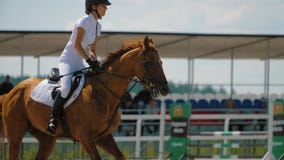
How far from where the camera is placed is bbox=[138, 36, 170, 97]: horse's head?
31.1ft

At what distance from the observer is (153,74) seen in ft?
31.3

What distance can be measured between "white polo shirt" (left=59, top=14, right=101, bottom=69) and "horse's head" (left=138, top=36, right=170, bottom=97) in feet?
2.52

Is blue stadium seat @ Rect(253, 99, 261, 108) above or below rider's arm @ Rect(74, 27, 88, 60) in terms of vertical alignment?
below

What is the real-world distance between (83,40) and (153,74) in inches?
44.0

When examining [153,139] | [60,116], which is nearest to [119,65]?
[60,116]

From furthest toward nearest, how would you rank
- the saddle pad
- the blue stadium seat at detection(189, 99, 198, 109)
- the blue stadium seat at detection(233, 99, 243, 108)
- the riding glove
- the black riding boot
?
the blue stadium seat at detection(233, 99, 243, 108), the blue stadium seat at detection(189, 99, 198, 109), the saddle pad, the black riding boot, the riding glove

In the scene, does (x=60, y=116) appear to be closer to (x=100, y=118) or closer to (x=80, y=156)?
(x=100, y=118)

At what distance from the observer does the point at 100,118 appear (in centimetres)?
962

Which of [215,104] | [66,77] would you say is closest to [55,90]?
[66,77]

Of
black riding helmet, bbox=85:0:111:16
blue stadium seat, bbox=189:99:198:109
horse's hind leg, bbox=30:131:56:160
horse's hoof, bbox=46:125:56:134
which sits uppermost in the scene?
black riding helmet, bbox=85:0:111:16

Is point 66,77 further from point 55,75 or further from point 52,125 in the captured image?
point 52,125

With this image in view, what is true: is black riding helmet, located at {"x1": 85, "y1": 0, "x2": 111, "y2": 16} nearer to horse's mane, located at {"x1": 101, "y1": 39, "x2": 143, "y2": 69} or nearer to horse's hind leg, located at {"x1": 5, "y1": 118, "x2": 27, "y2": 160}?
horse's mane, located at {"x1": 101, "y1": 39, "x2": 143, "y2": 69}

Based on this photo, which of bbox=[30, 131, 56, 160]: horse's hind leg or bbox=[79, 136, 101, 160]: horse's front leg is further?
bbox=[30, 131, 56, 160]: horse's hind leg

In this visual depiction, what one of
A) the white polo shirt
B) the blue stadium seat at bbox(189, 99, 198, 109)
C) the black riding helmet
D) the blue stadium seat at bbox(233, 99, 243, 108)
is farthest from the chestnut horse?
the blue stadium seat at bbox(233, 99, 243, 108)
